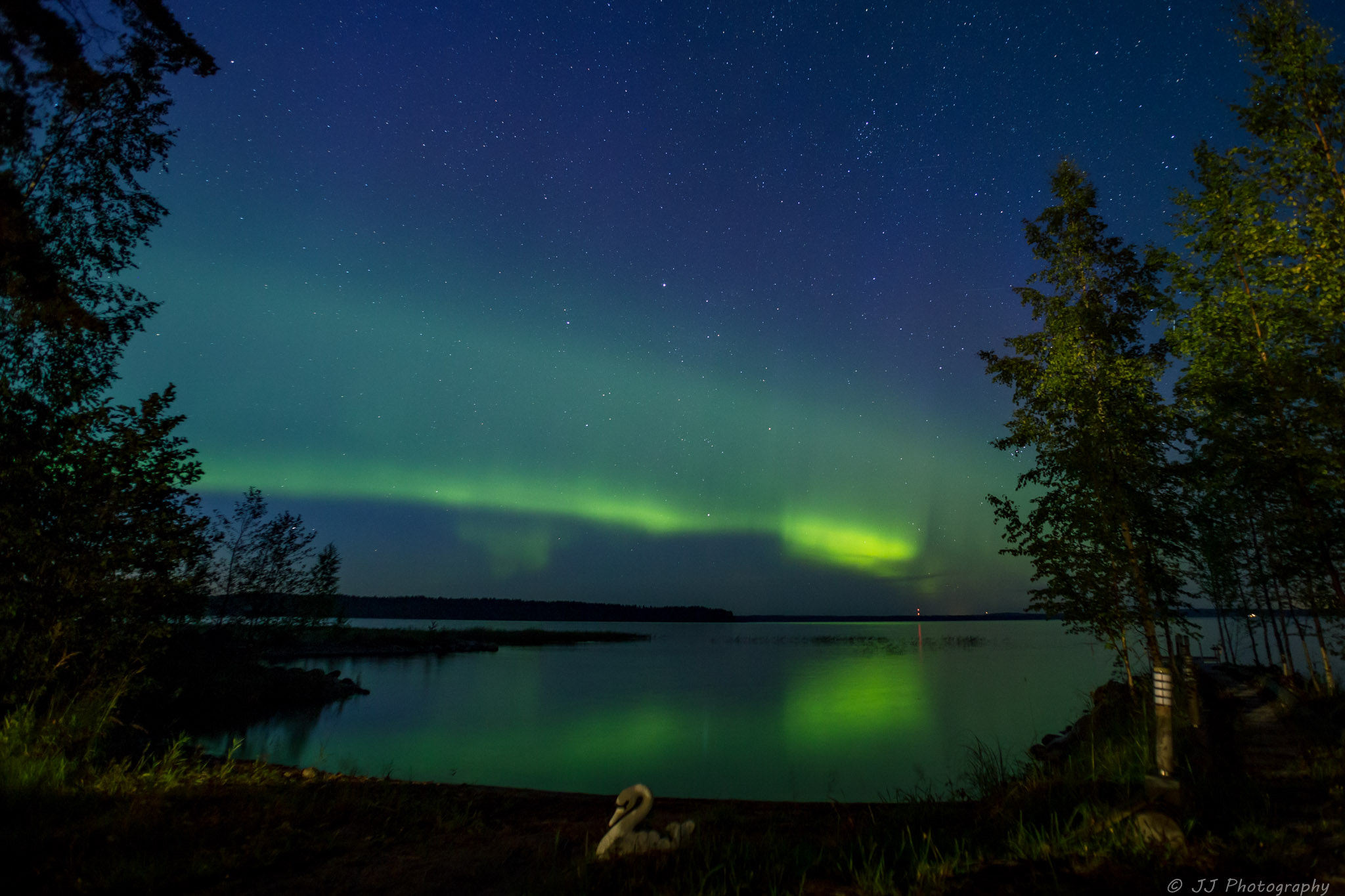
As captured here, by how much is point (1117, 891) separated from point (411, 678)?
143 ft

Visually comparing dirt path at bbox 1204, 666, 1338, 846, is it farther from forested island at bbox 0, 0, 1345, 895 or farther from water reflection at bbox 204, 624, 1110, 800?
water reflection at bbox 204, 624, 1110, 800

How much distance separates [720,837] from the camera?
23.0 ft

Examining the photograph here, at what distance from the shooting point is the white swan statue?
637cm

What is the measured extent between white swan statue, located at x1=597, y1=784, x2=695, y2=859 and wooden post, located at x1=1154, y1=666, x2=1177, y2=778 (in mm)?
4893

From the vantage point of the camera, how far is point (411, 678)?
41.6 m

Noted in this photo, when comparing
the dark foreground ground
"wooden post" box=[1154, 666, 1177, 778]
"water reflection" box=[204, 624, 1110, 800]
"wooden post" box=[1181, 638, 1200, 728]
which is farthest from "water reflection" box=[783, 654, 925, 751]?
"wooden post" box=[1154, 666, 1177, 778]

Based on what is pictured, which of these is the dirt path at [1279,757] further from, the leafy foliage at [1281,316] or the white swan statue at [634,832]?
the white swan statue at [634,832]

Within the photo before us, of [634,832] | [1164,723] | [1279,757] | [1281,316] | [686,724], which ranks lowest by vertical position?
[686,724]

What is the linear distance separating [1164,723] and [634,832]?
5677 mm

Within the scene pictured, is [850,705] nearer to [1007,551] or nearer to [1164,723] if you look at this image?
[1007,551]

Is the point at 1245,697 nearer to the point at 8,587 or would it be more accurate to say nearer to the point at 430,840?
the point at 430,840

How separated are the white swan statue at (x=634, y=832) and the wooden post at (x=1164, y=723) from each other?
489cm

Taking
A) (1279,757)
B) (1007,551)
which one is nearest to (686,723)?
(1007,551)

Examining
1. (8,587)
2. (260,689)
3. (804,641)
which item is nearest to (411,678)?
(260,689)
